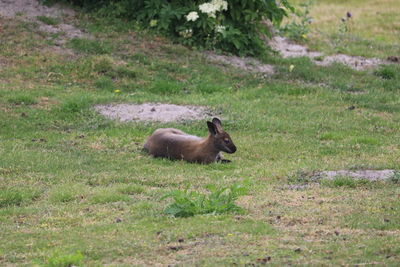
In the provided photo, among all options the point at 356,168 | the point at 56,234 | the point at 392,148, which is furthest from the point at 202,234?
the point at 392,148

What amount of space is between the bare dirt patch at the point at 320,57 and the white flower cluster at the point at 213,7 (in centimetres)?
217

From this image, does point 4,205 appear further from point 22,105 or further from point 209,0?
point 209,0

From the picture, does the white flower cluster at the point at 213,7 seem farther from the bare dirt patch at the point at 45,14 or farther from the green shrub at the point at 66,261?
the green shrub at the point at 66,261

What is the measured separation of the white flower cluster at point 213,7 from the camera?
18141mm

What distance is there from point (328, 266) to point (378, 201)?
2.63 meters

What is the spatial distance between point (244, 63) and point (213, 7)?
57.0 inches

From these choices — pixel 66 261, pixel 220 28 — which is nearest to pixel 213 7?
pixel 220 28

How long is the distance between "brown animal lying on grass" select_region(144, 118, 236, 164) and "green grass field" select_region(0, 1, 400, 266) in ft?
0.99

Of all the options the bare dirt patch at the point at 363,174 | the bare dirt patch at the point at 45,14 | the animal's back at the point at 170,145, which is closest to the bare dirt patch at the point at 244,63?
the bare dirt patch at the point at 45,14

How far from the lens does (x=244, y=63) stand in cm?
1862

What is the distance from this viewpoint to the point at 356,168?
11.1 metres

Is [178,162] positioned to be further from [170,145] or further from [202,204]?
[202,204]

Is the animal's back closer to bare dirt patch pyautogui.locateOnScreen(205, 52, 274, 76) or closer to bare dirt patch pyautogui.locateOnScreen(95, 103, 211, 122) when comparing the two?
bare dirt patch pyautogui.locateOnScreen(95, 103, 211, 122)

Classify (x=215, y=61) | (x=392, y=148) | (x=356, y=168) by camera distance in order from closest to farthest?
(x=356, y=168) < (x=392, y=148) < (x=215, y=61)
